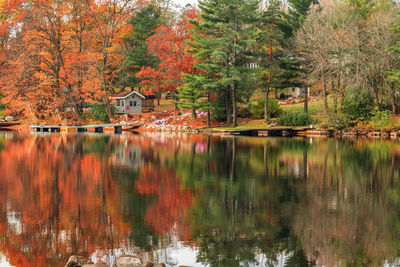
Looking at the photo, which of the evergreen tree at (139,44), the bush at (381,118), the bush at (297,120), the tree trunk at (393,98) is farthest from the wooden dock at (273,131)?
the evergreen tree at (139,44)

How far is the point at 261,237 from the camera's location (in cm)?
959

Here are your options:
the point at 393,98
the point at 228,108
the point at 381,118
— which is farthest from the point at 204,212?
the point at 228,108

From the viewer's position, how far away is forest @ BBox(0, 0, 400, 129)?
4259 cm

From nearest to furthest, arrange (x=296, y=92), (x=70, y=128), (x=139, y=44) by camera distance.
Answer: (x=70, y=128), (x=139, y=44), (x=296, y=92)

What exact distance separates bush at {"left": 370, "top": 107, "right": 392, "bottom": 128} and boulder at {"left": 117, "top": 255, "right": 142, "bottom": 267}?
123 ft

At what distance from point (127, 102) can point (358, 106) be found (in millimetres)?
30981


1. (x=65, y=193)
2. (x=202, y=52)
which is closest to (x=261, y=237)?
(x=65, y=193)

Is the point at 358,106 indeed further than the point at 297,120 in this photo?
No

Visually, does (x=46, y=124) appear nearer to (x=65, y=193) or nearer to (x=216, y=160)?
(x=216, y=160)

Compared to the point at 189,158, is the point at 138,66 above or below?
above

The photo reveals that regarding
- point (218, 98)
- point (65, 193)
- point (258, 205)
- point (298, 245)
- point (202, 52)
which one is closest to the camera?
point (298, 245)

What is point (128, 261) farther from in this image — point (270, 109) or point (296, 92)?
point (296, 92)

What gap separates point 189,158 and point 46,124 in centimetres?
3871

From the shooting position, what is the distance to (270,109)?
4959 cm
